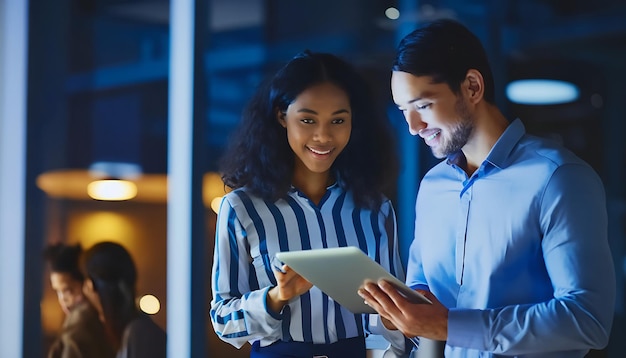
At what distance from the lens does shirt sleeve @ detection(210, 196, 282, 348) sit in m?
1.87

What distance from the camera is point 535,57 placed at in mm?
3307

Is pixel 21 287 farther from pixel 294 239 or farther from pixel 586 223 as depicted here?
pixel 586 223

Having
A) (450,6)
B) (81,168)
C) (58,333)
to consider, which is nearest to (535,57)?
(450,6)

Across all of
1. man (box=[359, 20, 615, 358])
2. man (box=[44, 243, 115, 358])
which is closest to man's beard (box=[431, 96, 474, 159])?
man (box=[359, 20, 615, 358])

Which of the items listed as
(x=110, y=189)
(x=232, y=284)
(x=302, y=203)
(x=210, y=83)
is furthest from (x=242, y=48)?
(x=232, y=284)

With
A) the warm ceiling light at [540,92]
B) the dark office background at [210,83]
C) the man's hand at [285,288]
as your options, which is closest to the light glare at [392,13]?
the dark office background at [210,83]

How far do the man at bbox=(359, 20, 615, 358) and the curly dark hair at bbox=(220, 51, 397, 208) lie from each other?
159mm

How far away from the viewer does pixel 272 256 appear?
1.92 m

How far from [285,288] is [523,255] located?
518mm

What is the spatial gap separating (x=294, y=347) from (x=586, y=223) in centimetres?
73

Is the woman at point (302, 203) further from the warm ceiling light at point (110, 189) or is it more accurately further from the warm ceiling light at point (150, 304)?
the warm ceiling light at point (110, 189)

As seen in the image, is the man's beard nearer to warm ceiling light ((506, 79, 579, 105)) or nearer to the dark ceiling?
the dark ceiling

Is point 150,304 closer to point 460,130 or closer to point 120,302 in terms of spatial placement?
point 120,302

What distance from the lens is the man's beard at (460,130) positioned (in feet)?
5.87
